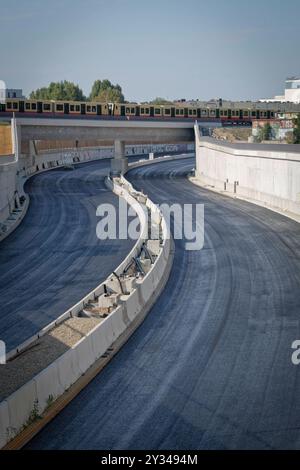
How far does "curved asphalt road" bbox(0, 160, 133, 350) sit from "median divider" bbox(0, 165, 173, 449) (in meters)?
2.10

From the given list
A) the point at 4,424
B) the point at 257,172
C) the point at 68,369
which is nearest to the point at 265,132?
the point at 257,172

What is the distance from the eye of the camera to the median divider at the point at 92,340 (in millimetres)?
18203

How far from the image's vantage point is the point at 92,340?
23.6 meters

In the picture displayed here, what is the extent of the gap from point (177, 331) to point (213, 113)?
88350 millimetres

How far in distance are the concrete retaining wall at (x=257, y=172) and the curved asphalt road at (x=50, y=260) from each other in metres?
11.2

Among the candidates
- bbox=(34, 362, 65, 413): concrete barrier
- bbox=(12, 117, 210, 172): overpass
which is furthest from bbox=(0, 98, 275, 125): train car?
bbox=(34, 362, 65, 413): concrete barrier

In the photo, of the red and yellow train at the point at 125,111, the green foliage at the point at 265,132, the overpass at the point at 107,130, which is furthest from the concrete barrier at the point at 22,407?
the green foliage at the point at 265,132

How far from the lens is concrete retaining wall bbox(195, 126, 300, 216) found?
55375 millimetres

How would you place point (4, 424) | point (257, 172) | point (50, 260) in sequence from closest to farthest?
point (4, 424)
point (50, 260)
point (257, 172)

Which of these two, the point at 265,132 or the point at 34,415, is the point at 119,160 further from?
the point at 34,415

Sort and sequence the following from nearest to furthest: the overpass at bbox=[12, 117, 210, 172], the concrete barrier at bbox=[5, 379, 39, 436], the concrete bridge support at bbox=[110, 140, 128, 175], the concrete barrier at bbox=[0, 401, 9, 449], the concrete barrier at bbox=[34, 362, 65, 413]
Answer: the concrete barrier at bbox=[0, 401, 9, 449] → the concrete barrier at bbox=[5, 379, 39, 436] → the concrete barrier at bbox=[34, 362, 65, 413] → the overpass at bbox=[12, 117, 210, 172] → the concrete bridge support at bbox=[110, 140, 128, 175]

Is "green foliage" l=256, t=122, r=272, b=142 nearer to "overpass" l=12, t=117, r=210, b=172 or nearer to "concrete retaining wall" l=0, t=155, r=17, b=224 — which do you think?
"overpass" l=12, t=117, r=210, b=172

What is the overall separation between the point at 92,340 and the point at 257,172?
1642 inches

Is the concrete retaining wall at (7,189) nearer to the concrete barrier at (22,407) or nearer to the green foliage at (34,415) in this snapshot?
the green foliage at (34,415)
